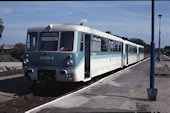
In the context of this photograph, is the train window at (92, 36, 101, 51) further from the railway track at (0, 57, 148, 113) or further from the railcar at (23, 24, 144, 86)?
the railway track at (0, 57, 148, 113)

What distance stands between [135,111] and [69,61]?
3774mm

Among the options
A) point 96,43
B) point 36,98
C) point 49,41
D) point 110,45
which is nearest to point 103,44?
point 96,43

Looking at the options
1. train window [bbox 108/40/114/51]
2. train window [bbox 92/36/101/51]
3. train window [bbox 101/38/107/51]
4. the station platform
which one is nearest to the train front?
the station platform

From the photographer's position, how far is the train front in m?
9.40

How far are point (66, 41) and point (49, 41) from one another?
34.4 inches

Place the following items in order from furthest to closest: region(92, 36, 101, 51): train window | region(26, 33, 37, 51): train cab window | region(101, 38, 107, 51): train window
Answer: region(101, 38, 107, 51): train window → region(92, 36, 101, 51): train window → region(26, 33, 37, 51): train cab window

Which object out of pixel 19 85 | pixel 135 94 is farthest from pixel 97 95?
pixel 19 85

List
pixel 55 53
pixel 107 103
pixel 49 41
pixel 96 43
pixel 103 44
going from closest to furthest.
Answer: pixel 107 103, pixel 55 53, pixel 49 41, pixel 96 43, pixel 103 44

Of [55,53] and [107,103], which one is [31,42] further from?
[107,103]

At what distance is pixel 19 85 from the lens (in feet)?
39.2

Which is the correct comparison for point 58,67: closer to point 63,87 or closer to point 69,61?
point 69,61

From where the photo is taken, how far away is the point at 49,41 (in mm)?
10039

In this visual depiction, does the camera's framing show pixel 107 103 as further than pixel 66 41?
No

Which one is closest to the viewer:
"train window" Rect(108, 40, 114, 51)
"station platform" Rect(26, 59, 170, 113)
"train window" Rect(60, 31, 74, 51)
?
"station platform" Rect(26, 59, 170, 113)
